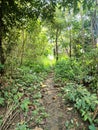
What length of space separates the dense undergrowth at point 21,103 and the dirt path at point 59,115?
15 cm

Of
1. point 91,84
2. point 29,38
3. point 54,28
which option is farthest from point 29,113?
point 54,28

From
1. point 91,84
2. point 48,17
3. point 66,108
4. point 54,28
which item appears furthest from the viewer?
point 54,28

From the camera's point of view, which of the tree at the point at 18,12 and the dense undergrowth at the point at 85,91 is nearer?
the dense undergrowth at the point at 85,91

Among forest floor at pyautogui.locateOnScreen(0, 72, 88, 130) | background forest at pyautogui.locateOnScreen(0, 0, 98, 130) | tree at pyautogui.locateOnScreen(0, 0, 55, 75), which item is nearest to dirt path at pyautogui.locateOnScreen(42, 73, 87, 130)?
forest floor at pyautogui.locateOnScreen(0, 72, 88, 130)

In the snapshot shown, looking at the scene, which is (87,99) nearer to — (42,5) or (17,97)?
(17,97)

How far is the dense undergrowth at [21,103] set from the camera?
3.39 m

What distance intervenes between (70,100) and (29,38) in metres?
4.15

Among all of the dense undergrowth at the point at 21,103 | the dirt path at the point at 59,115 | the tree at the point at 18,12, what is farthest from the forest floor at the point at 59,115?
the tree at the point at 18,12

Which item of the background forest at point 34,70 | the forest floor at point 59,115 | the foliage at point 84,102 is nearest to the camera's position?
the forest floor at point 59,115

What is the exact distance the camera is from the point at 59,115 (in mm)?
3709

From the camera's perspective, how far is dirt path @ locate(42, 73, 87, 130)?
10.9 feet

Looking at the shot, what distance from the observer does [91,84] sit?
5.25 m

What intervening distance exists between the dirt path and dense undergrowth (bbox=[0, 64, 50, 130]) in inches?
5.7

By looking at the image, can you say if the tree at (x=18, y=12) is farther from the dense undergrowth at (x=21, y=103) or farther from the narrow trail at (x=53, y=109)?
the narrow trail at (x=53, y=109)
